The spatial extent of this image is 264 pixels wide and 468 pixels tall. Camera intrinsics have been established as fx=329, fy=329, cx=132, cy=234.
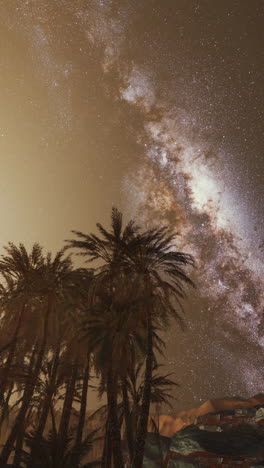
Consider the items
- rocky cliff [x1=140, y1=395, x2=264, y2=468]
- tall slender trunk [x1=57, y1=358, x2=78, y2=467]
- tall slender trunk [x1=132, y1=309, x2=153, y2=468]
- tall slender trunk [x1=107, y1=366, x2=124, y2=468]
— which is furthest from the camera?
rocky cliff [x1=140, y1=395, x2=264, y2=468]

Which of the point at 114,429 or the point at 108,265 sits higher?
the point at 108,265

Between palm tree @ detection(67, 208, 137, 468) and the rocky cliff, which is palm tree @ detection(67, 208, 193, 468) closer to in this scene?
palm tree @ detection(67, 208, 137, 468)

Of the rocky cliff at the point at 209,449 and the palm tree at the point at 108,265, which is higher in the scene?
the palm tree at the point at 108,265

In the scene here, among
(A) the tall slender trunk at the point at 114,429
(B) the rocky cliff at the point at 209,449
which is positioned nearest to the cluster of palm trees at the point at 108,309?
(A) the tall slender trunk at the point at 114,429

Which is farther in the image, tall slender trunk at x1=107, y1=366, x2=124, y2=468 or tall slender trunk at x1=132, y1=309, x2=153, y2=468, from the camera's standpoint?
tall slender trunk at x1=107, y1=366, x2=124, y2=468

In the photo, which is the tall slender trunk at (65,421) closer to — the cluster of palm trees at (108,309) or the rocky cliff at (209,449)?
the cluster of palm trees at (108,309)

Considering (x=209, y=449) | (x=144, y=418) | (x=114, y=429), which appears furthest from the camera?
(x=209, y=449)

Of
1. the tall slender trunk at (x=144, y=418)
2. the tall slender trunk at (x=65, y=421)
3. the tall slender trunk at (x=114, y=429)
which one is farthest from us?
the tall slender trunk at (x=65, y=421)

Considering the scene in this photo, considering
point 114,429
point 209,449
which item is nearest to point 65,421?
point 114,429

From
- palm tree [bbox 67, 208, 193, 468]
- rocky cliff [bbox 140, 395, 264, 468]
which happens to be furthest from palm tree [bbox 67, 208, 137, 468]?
rocky cliff [bbox 140, 395, 264, 468]

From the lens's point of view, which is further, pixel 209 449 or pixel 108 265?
pixel 209 449

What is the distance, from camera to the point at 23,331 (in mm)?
26125

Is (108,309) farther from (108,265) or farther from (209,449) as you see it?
(209,449)

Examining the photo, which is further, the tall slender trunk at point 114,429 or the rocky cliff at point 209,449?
the rocky cliff at point 209,449
